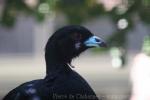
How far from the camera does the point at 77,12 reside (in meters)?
3.88

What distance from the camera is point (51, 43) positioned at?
80.4 inches

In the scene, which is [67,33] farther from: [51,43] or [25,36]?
[25,36]

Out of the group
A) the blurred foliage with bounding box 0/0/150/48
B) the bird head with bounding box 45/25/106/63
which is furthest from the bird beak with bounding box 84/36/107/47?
the blurred foliage with bounding box 0/0/150/48

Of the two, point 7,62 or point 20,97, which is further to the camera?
point 7,62

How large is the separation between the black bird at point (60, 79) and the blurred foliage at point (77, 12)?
135cm

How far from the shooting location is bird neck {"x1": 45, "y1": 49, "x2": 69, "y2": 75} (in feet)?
6.65

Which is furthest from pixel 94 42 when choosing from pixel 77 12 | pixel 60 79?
pixel 77 12

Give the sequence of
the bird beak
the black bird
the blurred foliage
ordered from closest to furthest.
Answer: the black bird < the bird beak < the blurred foliage

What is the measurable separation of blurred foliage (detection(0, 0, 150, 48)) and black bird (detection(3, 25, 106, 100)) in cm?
135

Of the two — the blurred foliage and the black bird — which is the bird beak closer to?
the black bird

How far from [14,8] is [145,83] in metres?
1.60

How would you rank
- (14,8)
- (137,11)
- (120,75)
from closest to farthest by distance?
1. (137,11)
2. (14,8)
3. (120,75)

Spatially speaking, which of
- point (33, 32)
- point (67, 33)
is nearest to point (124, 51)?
point (67, 33)

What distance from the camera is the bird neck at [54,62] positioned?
203 cm
